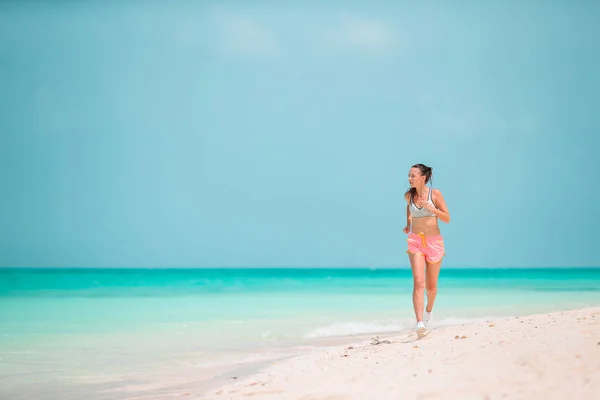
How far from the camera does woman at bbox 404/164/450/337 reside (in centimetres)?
649

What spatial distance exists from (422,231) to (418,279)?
0.49m

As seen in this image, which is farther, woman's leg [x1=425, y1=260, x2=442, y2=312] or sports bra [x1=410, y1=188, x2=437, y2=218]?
woman's leg [x1=425, y1=260, x2=442, y2=312]

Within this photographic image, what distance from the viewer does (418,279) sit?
6508mm

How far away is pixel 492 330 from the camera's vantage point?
6.67 m

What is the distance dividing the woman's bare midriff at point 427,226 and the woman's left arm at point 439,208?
11cm

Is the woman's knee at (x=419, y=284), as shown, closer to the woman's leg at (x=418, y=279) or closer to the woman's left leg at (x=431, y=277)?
the woman's leg at (x=418, y=279)

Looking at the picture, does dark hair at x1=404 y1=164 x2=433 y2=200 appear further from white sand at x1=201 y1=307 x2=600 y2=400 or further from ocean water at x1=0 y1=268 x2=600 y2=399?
ocean water at x1=0 y1=268 x2=600 y2=399

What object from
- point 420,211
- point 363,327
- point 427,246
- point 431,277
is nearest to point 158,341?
point 363,327

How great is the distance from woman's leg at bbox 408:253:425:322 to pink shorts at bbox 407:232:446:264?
0.21 ft

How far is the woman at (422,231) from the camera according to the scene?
256 inches

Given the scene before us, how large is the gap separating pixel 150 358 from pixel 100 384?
1.46 meters

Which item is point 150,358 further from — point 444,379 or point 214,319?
point 214,319

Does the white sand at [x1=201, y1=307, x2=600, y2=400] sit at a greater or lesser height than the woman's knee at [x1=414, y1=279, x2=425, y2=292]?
lesser

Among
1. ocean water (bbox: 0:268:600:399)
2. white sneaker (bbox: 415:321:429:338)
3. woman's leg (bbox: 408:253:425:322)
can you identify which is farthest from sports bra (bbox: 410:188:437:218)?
ocean water (bbox: 0:268:600:399)
